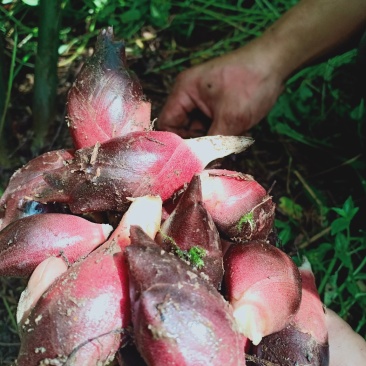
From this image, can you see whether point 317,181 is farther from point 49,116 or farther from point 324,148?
point 49,116

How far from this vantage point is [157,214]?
35.7 inches

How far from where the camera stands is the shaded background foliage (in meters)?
1.64

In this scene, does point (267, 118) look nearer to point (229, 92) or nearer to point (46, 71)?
point (229, 92)

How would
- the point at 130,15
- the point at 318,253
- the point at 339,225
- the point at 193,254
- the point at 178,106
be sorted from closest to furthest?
1. the point at 193,254
2. the point at 339,225
3. the point at 318,253
4. the point at 178,106
5. the point at 130,15

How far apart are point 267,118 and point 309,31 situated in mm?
390

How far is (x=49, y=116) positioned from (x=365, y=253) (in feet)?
3.71

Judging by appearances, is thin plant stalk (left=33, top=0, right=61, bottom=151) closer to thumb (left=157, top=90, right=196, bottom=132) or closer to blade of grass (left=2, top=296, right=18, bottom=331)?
thumb (left=157, top=90, right=196, bottom=132)

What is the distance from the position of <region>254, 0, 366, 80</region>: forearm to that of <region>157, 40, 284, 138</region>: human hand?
3 cm

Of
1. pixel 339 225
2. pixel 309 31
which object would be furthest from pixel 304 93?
pixel 339 225

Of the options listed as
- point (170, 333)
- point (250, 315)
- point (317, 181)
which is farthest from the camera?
point (317, 181)

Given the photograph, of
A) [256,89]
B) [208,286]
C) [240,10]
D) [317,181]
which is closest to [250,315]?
[208,286]

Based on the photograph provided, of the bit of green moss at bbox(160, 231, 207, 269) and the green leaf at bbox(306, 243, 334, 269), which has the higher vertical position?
the bit of green moss at bbox(160, 231, 207, 269)

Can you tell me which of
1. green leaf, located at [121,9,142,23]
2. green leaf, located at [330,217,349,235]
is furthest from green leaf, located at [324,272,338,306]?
green leaf, located at [121,9,142,23]

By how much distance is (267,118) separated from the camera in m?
1.98
